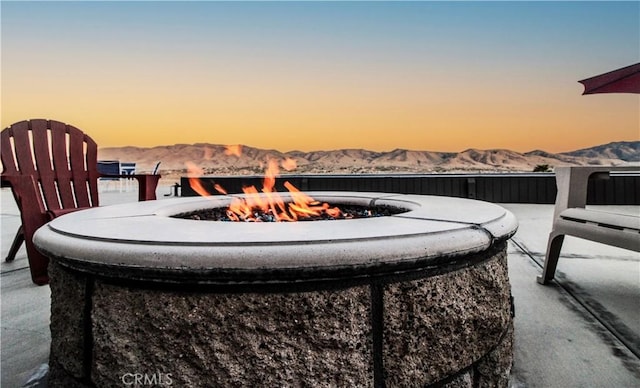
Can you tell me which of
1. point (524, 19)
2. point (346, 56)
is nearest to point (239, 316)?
point (346, 56)

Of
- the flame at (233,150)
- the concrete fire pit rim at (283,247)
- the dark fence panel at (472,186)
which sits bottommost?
the dark fence panel at (472,186)

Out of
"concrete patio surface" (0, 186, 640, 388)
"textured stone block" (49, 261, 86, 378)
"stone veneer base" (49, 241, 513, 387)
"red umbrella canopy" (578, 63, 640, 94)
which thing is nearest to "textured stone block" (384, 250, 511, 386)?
"stone veneer base" (49, 241, 513, 387)

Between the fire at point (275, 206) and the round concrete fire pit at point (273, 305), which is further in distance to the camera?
the fire at point (275, 206)

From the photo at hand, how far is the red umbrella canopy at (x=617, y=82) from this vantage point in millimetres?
2516

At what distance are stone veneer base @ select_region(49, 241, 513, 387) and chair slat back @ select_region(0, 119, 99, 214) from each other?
237 cm

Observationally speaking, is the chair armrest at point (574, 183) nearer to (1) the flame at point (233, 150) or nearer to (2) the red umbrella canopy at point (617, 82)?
(2) the red umbrella canopy at point (617, 82)

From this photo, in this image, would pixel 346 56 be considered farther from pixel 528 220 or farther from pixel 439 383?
pixel 439 383

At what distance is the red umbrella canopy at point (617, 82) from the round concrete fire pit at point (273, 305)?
2.27 m

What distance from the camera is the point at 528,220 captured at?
520cm

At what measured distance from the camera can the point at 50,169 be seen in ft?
9.92

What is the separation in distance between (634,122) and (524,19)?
4.01 m

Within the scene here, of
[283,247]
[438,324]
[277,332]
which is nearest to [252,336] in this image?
[277,332]

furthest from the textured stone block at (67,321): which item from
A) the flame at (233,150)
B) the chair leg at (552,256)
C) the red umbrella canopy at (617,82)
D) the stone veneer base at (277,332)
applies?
the red umbrella canopy at (617,82)

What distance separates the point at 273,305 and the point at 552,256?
223 cm
